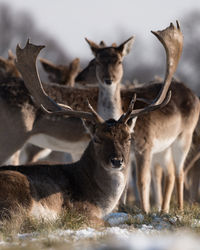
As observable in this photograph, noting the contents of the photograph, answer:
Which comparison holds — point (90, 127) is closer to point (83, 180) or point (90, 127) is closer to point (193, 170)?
point (83, 180)

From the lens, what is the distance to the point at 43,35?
61.5m

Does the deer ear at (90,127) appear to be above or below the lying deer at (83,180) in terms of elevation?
above

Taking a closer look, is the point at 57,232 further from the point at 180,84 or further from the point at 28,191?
the point at 180,84

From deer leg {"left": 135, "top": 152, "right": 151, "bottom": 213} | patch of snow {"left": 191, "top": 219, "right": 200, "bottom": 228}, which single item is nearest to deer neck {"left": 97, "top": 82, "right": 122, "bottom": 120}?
deer leg {"left": 135, "top": 152, "right": 151, "bottom": 213}

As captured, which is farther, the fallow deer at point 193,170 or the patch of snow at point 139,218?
the fallow deer at point 193,170

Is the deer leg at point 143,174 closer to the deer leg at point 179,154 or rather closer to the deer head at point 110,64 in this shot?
the deer leg at point 179,154

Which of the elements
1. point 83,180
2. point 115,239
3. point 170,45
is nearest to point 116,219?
point 83,180

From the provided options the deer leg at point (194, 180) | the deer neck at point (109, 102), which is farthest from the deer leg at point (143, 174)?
the deer leg at point (194, 180)

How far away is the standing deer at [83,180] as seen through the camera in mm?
7177

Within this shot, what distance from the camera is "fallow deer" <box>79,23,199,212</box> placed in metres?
9.76

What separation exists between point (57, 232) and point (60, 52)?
52.0 metres

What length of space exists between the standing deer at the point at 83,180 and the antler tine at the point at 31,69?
33.5 inches

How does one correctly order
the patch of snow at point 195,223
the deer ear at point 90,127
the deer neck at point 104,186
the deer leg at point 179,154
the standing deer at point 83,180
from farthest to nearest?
1. the deer leg at point 179,154
2. the deer ear at point 90,127
3. the deer neck at point 104,186
4. the standing deer at point 83,180
5. the patch of snow at point 195,223

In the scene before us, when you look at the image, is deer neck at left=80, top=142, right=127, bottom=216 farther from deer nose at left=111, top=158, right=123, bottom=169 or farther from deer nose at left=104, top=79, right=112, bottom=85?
deer nose at left=104, top=79, right=112, bottom=85
